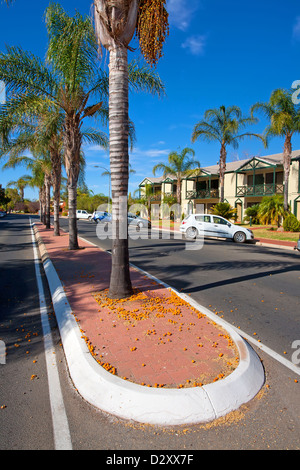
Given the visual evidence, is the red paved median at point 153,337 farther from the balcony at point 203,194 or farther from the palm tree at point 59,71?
the balcony at point 203,194

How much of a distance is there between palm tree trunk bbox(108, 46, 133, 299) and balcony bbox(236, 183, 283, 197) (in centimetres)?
2760

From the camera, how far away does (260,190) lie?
3130 centimetres

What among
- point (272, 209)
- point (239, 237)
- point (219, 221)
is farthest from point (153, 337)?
point (272, 209)

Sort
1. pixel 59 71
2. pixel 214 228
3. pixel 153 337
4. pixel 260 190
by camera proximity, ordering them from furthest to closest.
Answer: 1. pixel 260 190
2. pixel 214 228
3. pixel 59 71
4. pixel 153 337

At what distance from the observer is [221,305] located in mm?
5852

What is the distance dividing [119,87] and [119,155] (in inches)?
48.8

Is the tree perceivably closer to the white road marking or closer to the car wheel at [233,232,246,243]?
the car wheel at [233,232,246,243]

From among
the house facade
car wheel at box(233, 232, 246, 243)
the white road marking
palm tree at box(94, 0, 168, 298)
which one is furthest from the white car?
the white road marking

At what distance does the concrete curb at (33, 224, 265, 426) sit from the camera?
2.67 m

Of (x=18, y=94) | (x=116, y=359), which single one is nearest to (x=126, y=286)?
(x=116, y=359)

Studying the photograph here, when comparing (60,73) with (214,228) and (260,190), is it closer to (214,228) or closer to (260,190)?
(214,228)

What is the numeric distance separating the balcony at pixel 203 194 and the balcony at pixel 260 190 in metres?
3.61

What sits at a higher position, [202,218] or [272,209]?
[272,209]

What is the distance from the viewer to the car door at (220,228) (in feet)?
60.4
